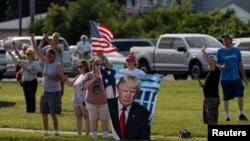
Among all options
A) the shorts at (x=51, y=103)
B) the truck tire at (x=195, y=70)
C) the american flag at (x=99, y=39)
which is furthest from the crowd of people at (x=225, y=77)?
the truck tire at (x=195, y=70)

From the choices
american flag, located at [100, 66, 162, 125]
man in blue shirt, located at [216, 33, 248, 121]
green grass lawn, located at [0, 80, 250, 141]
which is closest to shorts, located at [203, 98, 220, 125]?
green grass lawn, located at [0, 80, 250, 141]

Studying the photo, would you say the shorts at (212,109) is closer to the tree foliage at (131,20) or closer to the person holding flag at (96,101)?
the person holding flag at (96,101)

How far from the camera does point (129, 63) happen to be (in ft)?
52.0

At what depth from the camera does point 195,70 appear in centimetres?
3528

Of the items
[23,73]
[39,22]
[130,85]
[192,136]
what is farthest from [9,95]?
[39,22]

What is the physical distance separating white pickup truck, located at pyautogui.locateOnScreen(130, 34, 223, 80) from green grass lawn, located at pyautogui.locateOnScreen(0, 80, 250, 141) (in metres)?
5.17

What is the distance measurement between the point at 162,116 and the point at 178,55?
15.5m

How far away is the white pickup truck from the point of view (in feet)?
115

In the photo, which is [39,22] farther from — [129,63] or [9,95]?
[129,63]

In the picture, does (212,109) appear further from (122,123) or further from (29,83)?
(29,83)

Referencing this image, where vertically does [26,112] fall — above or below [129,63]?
below

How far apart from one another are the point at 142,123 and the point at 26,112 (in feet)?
25.6

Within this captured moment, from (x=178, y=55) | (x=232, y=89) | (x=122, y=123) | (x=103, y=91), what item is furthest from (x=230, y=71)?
(x=178, y=55)

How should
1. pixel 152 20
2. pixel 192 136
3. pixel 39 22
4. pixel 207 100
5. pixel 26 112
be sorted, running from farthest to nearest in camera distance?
1. pixel 39 22
2. pixel 152 20
3. pixel 26 112
4. pixel 207 100
5. pixel 192 136
